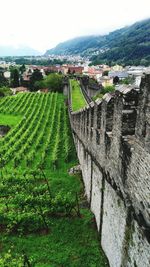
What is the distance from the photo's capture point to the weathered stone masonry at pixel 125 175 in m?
7.13

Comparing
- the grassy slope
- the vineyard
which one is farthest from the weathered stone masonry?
the grassy slope

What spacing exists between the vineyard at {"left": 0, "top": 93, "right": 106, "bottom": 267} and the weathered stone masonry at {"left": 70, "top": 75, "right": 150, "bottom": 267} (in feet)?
7.57

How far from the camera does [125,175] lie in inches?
340

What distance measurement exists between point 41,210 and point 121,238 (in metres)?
6.29

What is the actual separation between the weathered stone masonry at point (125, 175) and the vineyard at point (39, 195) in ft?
7.57

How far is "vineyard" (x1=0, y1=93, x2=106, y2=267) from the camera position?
12.9 m

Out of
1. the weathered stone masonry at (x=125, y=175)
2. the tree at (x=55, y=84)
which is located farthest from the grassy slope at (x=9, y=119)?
the weathered stone masonry at (x=125, y=175)

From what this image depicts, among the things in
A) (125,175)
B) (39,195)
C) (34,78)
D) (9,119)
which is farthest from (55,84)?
(125,175)

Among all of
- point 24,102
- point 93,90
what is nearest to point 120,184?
point 24,102

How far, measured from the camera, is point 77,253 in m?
12.4

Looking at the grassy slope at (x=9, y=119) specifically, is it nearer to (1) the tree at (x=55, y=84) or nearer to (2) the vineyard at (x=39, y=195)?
(2) the vineyard at (x=39, y=195)

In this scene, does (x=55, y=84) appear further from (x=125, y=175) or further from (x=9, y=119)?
(x=125, y=175)

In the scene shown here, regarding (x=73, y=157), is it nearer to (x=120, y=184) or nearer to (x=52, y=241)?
(x=52, y=241)

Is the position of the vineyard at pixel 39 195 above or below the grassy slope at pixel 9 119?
above
